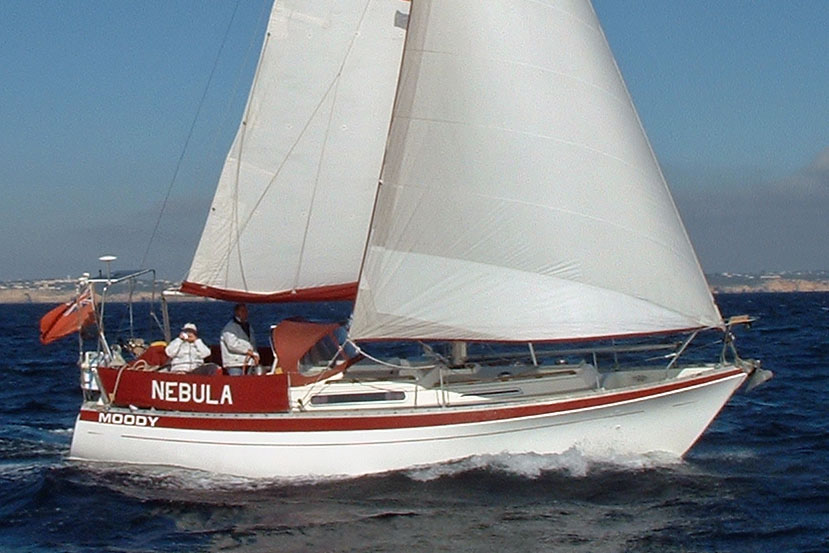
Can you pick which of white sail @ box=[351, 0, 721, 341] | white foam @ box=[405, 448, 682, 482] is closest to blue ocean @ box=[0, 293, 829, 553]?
white foam @ box=[405, 448, 682, 482]

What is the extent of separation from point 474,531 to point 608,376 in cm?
412

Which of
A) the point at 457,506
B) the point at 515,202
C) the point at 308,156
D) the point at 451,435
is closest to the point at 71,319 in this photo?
the point at 308,156

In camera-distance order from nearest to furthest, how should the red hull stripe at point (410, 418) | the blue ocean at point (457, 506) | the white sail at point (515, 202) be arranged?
1. the blue ocean at point (457, 506)
2. the white sail at point (515, 202)
3. the red hull stripe at point (410, 418)

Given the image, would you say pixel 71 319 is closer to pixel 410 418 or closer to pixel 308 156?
pixel 308 156

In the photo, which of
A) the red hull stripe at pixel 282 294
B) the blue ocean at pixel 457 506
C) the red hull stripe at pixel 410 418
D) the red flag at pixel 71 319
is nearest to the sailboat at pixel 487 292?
the red hull stripe at pixel 410 418

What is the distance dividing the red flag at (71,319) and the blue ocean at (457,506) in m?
1.97

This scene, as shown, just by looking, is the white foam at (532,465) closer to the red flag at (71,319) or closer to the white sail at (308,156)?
the white sail at (308,156)

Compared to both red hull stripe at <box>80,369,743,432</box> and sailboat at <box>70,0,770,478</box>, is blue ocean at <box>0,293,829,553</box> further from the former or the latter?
red hull stripe at <box>80,369,743,432</box>

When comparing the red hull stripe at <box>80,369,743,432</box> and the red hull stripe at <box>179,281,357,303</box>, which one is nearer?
the red hull stripe at <box>80,369,743,432</box>

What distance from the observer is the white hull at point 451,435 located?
1427cm

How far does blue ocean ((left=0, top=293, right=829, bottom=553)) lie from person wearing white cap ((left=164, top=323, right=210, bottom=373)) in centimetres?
151

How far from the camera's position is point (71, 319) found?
661 inches

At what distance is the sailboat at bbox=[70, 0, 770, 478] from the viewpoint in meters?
14.0

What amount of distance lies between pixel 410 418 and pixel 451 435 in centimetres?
56
